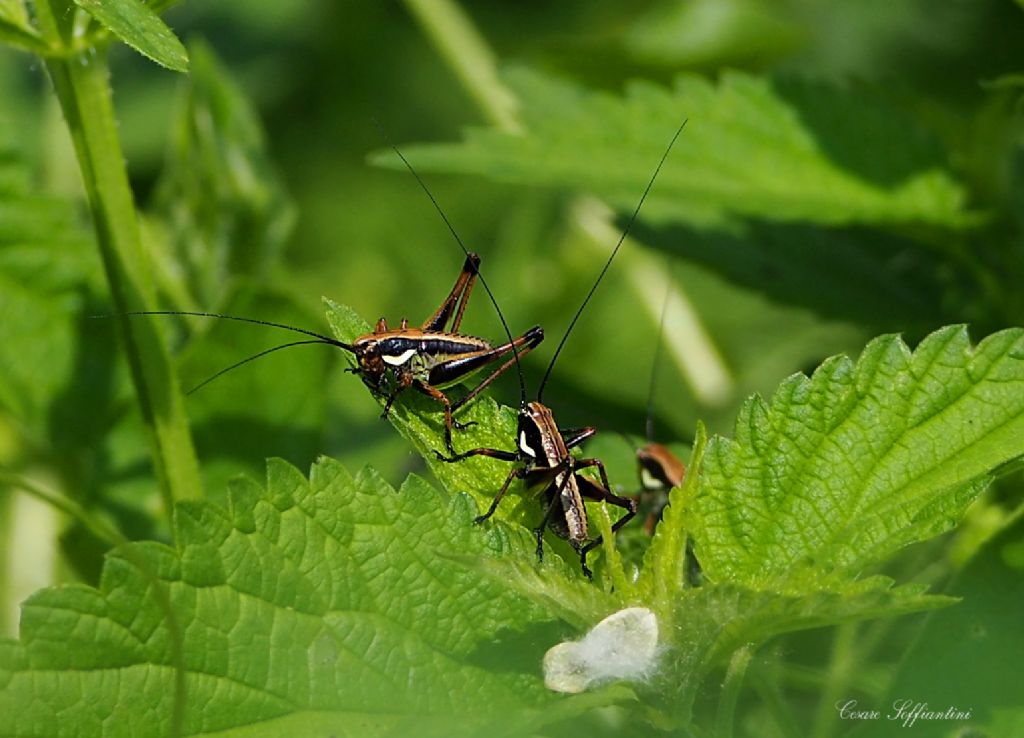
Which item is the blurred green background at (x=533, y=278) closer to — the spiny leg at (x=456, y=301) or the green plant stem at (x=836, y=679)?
the spiny leg at (x=456, y=301)

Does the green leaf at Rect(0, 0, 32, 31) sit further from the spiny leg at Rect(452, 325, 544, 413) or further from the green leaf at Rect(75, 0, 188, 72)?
the spiny leg at Rect(452, 325, 544, 413)

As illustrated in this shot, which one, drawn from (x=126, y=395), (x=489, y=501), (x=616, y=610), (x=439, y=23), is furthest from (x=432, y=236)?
(x=616, y=610)

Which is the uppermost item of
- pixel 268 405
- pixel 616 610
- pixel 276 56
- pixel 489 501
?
pixel 276 56

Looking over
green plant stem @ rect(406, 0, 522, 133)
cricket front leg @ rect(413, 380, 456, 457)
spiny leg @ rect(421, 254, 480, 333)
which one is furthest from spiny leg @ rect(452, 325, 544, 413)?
green plant stem @ rect(406, 0, 522, 133)

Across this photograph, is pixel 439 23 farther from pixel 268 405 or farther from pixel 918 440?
pixel 918 440

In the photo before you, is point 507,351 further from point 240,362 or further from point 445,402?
point 240,362

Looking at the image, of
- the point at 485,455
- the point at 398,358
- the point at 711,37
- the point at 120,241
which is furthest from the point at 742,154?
the point at 711,37

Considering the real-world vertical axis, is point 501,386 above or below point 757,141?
below

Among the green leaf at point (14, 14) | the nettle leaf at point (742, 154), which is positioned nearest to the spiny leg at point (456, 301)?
the nettle leaf at point (742, 154)
